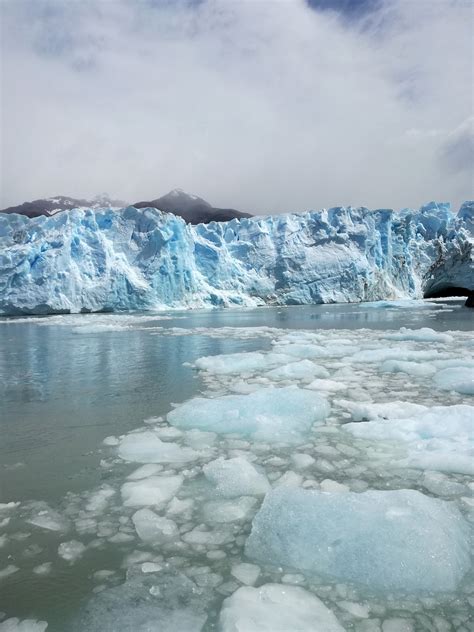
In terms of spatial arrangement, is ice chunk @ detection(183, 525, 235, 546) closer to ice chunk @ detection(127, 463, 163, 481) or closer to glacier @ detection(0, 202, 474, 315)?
ice chunk @ detection(127, 463, 163, 481)

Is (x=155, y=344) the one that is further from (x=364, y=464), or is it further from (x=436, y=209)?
(x=436, y=209)

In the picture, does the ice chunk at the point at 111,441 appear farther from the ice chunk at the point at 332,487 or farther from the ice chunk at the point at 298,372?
the ice chunk at the point at 298,372

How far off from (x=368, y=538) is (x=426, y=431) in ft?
5.86

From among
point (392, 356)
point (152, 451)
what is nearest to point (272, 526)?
point (152, 451)

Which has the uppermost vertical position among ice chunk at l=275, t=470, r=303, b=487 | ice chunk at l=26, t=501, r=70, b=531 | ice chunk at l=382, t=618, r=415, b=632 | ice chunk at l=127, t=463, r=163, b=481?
ice chunk at l=275, t=470, r=303, b=487

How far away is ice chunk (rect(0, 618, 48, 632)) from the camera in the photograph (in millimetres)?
1586

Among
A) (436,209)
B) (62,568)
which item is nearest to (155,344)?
(62,568)

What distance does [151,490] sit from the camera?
8.71ft

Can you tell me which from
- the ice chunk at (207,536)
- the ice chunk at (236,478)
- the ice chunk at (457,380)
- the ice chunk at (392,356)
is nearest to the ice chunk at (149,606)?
the ice chunk at (207,536)

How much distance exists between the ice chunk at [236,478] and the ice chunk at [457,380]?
339 centimetres

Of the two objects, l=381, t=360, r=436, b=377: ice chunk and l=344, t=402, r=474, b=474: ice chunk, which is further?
l=381, t=360, r=436, b=377: ice chunk

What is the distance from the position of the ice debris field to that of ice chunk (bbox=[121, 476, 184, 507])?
0.01 m

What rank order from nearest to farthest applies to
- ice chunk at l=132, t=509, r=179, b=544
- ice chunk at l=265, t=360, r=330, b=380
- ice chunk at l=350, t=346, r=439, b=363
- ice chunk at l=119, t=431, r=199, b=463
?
ice chunk at l=132, t=509, r=179, b=544 → ice chunk at l=119, t=431, r=199, b=463 → ice chunk at l=265, t=360, r=330, b=380 → ice chunk at l=350, t=346, r=439, b=363

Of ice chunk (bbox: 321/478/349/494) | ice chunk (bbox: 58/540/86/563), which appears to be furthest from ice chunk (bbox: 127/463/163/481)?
ice chunk (bbox: 321/478/349/494)
